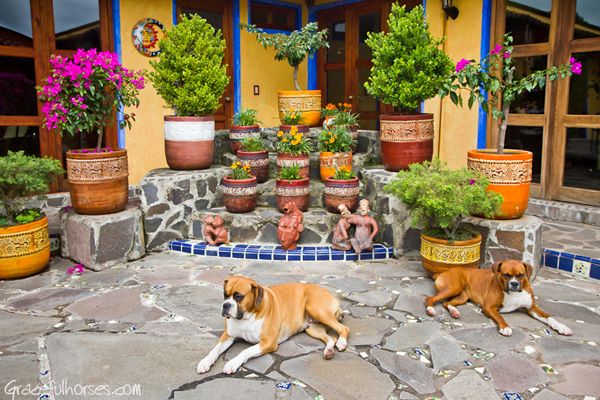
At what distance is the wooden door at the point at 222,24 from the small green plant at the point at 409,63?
3.09 metres

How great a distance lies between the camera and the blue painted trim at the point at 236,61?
25.7 ft

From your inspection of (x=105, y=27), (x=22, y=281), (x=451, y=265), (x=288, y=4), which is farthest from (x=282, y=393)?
(x=288, y=4)

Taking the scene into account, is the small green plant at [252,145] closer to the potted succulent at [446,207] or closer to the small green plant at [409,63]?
the small green plant at [409,63]

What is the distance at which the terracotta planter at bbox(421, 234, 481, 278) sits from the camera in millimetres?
4191

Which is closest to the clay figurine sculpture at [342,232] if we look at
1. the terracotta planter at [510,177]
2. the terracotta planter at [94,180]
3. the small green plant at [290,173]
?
the small green plant at [290,173]

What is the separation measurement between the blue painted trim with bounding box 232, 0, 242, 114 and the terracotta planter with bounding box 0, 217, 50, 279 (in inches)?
155

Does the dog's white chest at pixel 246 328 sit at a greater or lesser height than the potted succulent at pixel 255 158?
lesser

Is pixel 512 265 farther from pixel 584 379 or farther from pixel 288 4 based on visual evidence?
pixel 288 4

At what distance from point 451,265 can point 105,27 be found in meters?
5.60

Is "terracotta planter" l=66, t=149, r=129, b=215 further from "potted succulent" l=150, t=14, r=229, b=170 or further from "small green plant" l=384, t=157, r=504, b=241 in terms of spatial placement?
"small green plant" l=384, t=157, r=504, b=241

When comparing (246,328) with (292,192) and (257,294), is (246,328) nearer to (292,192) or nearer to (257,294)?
(257,294)

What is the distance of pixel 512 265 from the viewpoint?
3.48 meters

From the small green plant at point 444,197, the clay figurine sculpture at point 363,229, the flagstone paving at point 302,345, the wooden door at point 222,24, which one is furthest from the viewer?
the wooden door at point 222,24

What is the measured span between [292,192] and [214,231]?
1002 millimetres
